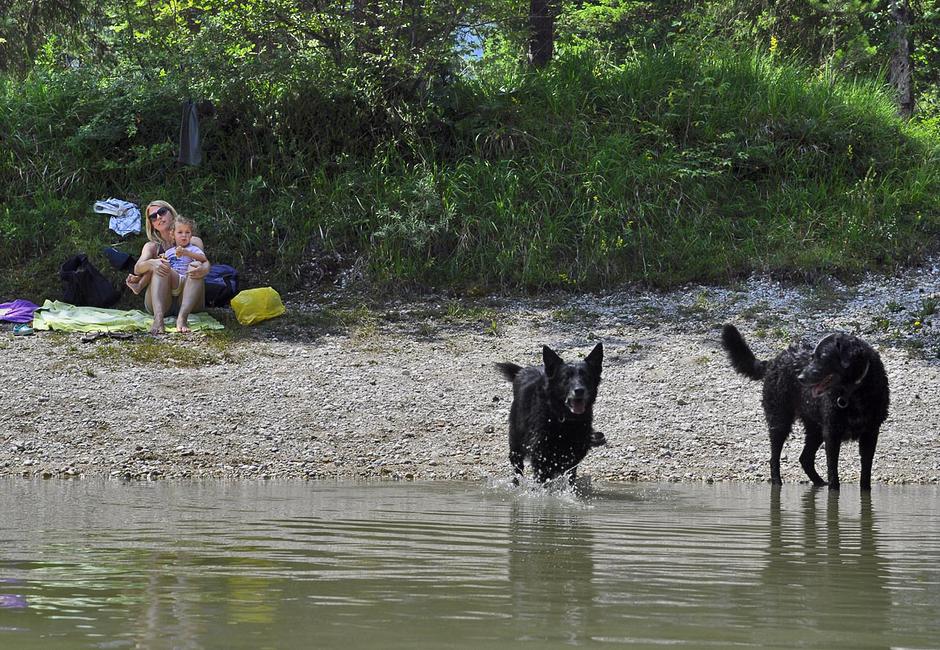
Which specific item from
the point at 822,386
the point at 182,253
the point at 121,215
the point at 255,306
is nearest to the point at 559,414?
the point at 822,386

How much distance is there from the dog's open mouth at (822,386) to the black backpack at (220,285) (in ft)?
24.9

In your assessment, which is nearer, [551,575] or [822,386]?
[551,575]

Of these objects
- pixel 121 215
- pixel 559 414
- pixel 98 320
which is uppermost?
pixel 121 215

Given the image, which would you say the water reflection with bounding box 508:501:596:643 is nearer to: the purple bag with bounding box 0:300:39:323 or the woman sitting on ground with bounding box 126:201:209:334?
the woman sitting on ground with bounding box 126:201:209:334

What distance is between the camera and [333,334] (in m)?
12.9

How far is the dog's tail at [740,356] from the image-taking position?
923cm

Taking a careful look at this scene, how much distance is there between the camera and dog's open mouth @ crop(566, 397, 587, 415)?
7.61 metres

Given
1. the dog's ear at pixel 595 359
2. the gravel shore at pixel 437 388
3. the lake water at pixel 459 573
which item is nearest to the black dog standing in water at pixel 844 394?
the gravel shore at pixel 437 388

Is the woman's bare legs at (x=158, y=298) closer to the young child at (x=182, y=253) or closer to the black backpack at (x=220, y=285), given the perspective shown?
the young child at (x=182, y=253)

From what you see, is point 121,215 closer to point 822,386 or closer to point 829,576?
point 822,386

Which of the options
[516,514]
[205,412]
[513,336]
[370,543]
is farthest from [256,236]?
[370,543]

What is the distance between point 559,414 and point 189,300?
624 centimetres

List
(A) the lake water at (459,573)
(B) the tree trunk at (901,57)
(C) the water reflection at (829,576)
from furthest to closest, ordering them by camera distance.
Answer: (B) the tree trunk at (901,57)
(C) the water reflection at (829,576)
(A) the lake water at (459,573)

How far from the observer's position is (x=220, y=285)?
13.5 meters
